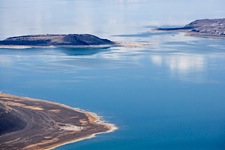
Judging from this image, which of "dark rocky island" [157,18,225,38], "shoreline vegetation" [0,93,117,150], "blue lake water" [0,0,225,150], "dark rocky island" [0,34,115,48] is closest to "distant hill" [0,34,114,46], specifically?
"dark rocky island" [0,34,115,48]

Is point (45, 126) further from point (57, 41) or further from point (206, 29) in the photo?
point (206, 29)

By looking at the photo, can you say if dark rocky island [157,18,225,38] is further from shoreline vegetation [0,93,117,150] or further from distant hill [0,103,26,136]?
distant hill [0,103,26,136]

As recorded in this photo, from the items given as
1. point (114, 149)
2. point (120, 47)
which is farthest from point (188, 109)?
point (120, 47)

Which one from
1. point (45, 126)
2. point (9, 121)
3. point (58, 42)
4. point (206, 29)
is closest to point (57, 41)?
point (58, 42)

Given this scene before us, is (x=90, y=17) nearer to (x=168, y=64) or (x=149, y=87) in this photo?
(x=168, y=64)

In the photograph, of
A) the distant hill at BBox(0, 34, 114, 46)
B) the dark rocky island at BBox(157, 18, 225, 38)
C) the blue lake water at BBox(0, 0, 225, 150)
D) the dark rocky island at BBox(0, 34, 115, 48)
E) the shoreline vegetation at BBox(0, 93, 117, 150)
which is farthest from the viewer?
the dark rocky island at BBox(157, 18, 225, 38)

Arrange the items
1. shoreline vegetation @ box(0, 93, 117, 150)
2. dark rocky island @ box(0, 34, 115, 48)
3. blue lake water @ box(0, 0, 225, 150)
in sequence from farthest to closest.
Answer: dark rocky island @ box(0, 34, 115, 48) → blue lake water @ box(0, 0, 225, 150) → shoreline vegetation @ box(0, 93, 117, 150)

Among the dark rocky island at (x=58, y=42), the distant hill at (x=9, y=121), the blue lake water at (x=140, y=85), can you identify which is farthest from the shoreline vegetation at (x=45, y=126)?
the dark rocky island at (x=58, y=42)
